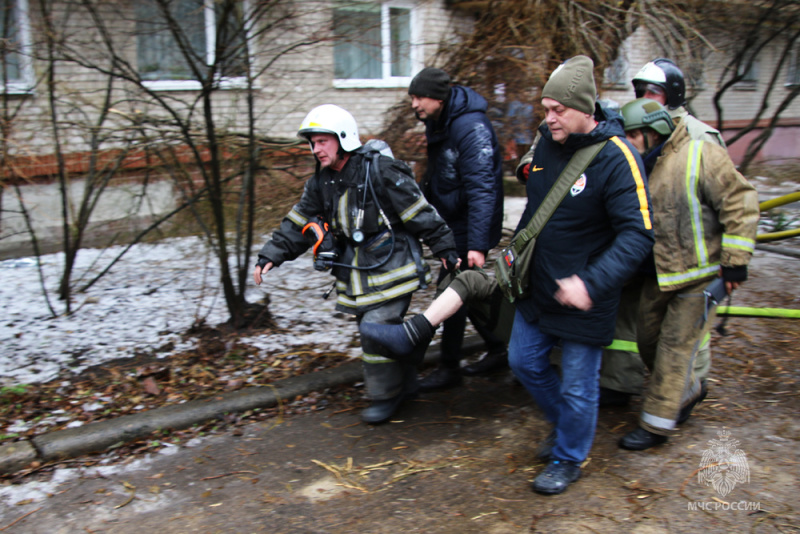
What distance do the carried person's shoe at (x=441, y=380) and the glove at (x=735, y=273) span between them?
177 cm

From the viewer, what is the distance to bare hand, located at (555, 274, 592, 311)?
2.77 m

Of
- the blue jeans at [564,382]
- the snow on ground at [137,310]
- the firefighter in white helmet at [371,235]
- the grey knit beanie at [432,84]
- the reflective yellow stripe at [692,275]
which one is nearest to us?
the blue jeans at [564,382]

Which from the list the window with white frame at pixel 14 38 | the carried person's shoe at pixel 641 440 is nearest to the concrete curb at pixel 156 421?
the carried person's shoe at pixel 641 440

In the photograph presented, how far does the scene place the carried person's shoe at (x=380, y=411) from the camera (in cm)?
386

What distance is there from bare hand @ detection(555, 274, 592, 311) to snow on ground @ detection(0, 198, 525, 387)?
7.49 ft

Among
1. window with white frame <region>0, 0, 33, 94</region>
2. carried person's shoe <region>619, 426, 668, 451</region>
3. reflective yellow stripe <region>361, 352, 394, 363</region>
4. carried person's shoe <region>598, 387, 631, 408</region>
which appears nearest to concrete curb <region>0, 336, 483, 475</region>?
reflective yellow stripe <region>361, 352, 394, 363</region>

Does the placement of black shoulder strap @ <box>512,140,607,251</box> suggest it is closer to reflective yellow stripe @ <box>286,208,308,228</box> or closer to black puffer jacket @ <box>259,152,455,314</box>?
black puffer jacket @ <box>259,152,455,314</box>

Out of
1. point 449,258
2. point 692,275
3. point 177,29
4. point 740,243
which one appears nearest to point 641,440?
point 692,275

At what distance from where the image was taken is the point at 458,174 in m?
4.14

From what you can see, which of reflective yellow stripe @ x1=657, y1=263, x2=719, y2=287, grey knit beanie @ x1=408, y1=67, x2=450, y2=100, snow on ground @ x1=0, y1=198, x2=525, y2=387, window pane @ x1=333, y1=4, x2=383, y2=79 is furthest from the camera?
window pane @ x1=333, y1=4, x2=383, y2=79

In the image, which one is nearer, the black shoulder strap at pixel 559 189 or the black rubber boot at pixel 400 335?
the black shoulder strap at pixel 559 189

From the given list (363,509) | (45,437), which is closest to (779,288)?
(363,509)

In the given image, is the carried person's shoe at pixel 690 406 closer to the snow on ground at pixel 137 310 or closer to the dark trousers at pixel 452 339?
the dark trousers at pixel 452 339

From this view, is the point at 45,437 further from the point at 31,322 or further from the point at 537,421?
the point at 537,421
